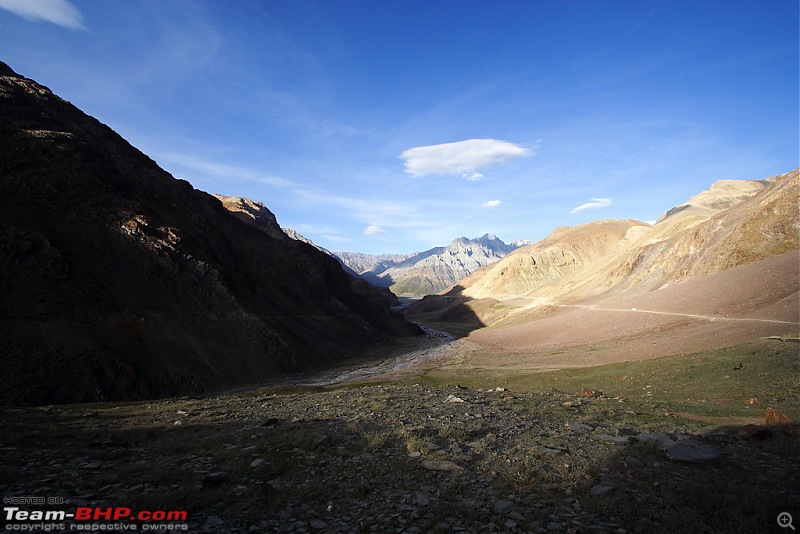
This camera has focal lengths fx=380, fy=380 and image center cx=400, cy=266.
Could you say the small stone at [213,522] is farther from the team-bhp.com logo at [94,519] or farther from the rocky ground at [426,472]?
the team-bhp.com logo at [94,519]

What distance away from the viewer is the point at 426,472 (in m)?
10.3

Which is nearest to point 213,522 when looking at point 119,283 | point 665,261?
point 119,283

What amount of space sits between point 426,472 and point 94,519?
730 cm

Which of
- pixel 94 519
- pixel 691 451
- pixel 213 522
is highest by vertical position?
pixel 94 519

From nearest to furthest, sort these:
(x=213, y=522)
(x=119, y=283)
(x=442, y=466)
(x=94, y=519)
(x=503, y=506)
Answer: (x=94, y=519) → (x=213, y=522) → (x=503, y=506) → (x=442, y=466) → (x=119, y=283)

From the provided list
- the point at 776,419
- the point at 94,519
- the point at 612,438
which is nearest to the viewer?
the point at 94,519

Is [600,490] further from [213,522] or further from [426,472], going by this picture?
[213,522]

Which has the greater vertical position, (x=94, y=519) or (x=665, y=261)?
(x=665, y=261)

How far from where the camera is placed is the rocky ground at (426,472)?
771 centimetres

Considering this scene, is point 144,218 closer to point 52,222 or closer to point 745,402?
point 52,222

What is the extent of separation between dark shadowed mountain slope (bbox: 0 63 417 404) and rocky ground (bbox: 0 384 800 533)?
18.3 meters

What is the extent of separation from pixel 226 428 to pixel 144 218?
4685 cm

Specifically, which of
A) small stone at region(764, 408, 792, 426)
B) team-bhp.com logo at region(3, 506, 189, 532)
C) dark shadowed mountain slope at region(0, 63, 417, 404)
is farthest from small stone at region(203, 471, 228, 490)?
dark shadowed mountain slope at region(0, 63, 417, 404)

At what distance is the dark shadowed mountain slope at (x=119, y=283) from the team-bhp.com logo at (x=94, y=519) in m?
28.9
